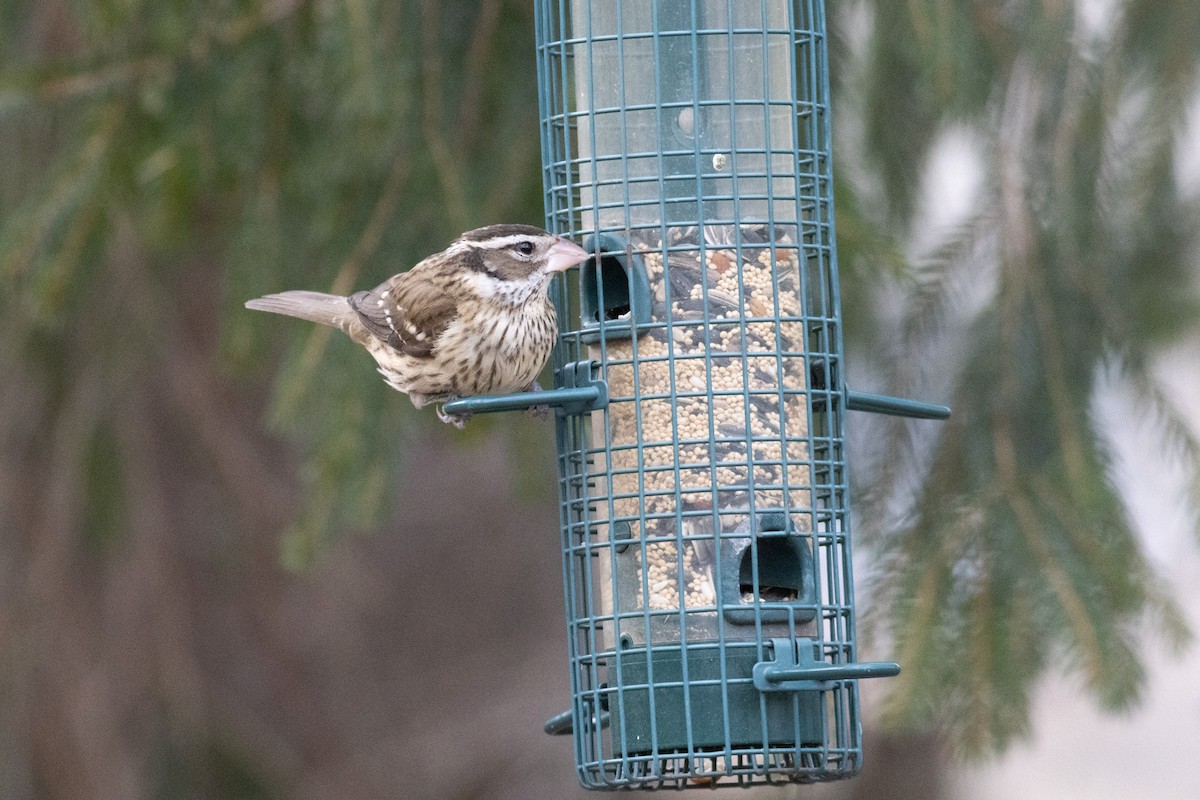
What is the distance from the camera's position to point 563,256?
5.60m

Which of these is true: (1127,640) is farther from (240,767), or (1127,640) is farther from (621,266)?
(240,767)

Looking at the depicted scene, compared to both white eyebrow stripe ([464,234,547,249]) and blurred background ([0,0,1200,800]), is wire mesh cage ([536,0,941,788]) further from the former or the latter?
blurred background ([0,0,1200,800])

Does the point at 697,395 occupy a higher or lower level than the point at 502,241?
lower

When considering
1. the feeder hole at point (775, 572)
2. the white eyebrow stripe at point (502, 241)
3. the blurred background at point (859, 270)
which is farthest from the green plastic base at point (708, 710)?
the white eyebrow stripe at point (502, 241)

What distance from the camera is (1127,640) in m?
6.17

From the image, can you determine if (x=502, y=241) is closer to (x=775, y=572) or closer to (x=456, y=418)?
(x=456, y=418)

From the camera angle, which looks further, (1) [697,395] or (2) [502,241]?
(2) [502,241]

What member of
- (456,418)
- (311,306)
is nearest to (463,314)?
(456,418)

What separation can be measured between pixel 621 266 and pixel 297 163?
168 centimetres

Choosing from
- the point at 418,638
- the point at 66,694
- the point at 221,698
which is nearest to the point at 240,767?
the point at 66,694

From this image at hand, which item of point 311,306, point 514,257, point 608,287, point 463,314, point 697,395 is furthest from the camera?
point 311,306

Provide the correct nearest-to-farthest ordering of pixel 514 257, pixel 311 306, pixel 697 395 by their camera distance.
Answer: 1. pixel 697 395
2. pixel 514 257
3. pixel 311 306

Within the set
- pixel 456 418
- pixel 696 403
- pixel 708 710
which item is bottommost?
pixel 708 710

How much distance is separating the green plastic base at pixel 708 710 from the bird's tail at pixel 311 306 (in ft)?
5.87
